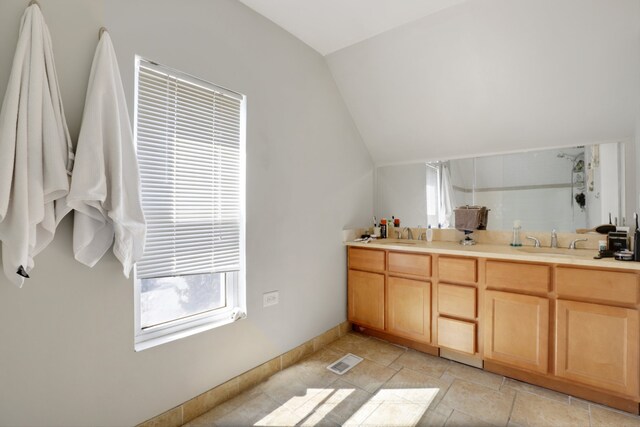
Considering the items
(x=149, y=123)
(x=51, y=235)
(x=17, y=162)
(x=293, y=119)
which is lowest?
(x=51, y=235)

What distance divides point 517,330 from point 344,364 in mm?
1321

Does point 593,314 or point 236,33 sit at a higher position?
point 236,33

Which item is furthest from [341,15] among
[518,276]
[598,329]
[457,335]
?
[598,329]

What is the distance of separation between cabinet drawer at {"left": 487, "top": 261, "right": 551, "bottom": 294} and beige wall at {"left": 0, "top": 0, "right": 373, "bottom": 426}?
4.48 ft

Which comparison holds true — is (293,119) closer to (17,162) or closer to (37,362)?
(17,162)

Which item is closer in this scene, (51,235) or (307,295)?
(51,235)

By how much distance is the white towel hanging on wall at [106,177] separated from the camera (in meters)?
1.33

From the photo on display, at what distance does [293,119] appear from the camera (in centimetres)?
251

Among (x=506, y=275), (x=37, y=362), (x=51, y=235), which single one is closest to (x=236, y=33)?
(x=51, y=235)

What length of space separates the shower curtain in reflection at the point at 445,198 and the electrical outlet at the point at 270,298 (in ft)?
6.01

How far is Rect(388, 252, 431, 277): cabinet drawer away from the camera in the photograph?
2598 millimetres

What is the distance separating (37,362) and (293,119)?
213cm

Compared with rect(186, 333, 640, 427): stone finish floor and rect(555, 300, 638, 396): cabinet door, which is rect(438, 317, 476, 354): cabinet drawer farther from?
rect(555, 300, 638, 396): cabinet door

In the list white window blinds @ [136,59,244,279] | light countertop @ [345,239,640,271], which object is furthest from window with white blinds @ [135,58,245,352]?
light countertop @ [345,239,640,271]
